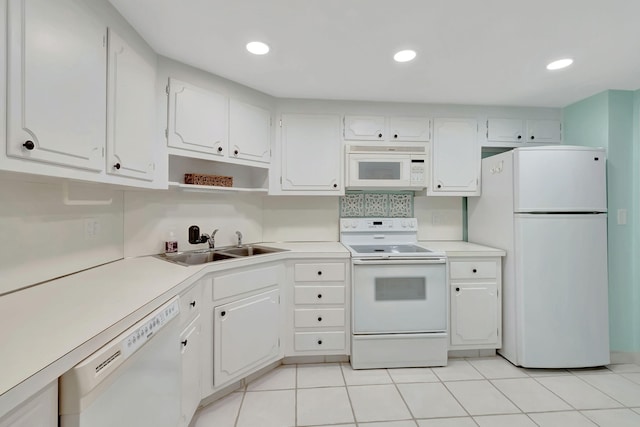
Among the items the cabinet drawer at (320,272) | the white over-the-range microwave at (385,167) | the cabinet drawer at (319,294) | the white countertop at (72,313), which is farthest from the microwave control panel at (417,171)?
the white countertop at (72,313)

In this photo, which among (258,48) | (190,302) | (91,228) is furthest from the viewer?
(258,48)

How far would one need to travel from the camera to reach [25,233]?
1209mm

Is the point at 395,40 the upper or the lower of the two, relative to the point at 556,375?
upper

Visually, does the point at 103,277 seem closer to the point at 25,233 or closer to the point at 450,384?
the point at 25,233

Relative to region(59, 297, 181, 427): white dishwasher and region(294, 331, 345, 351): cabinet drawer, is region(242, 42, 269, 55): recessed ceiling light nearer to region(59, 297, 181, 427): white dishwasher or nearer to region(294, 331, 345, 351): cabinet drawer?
region(59, 297, 181, 427): white dishwasher

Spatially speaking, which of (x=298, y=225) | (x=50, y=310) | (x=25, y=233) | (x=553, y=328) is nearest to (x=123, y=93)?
(x=25, y=233)

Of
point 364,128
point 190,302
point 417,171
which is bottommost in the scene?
point 190,302

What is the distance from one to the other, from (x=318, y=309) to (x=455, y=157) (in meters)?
1.85

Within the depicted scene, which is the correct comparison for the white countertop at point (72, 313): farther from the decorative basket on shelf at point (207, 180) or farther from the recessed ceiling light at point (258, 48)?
the recessed ceiling light at point (258, 48)

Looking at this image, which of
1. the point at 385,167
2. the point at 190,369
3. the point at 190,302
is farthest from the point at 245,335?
the point at 385,167

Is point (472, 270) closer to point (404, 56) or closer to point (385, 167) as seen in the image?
point (385, 167)

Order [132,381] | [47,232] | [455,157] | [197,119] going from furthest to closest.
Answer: [455,157], [197,119], [47,232], [132,381]

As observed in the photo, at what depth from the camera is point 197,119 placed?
1.90 metres

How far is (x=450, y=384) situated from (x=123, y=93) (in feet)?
8.88
